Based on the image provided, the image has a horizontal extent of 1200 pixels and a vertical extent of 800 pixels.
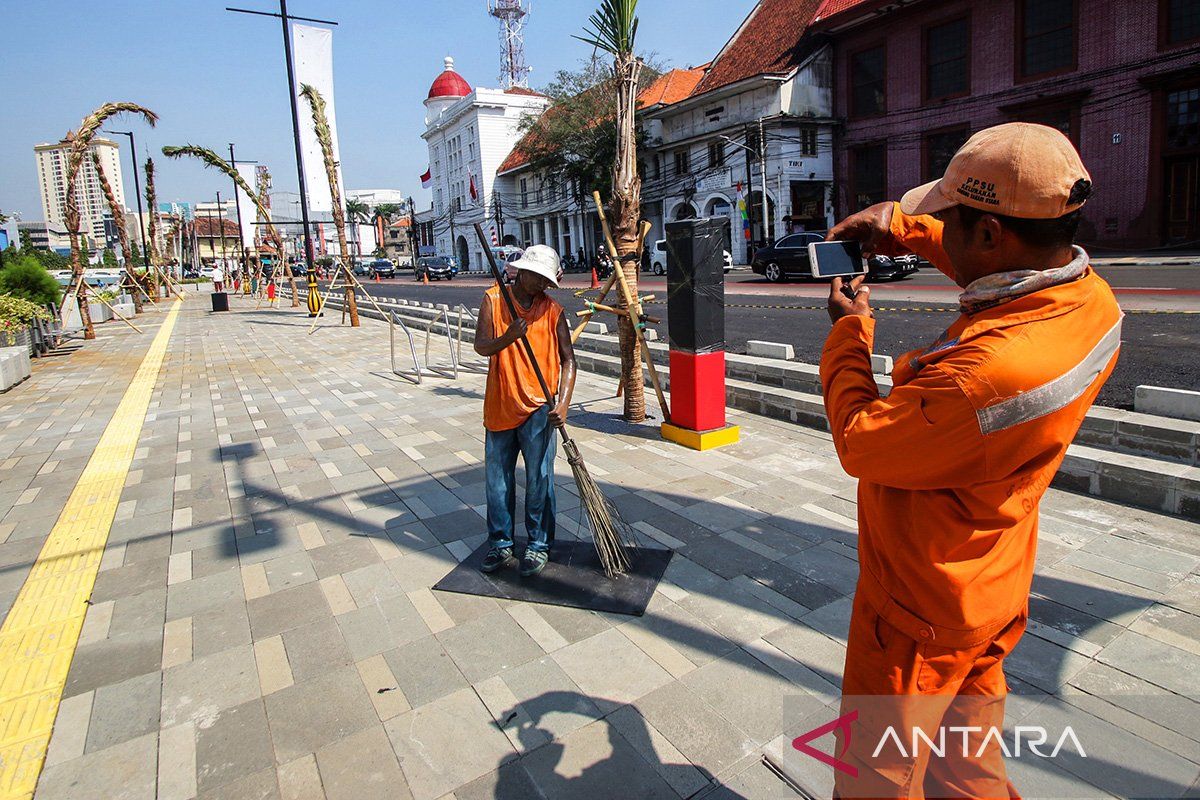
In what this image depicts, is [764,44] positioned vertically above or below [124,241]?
above

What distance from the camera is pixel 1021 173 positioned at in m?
1.28

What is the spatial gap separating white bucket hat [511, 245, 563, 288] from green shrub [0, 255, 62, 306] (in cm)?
1478

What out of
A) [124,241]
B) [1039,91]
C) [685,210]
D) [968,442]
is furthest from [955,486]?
[685,210]

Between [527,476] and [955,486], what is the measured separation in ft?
8.61

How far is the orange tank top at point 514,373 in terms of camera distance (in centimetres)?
357

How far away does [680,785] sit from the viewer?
225cm

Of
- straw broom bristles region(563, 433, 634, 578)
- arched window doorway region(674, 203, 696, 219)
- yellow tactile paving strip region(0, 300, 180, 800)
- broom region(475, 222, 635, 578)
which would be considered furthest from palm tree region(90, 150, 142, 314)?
arched window doorway region(674, 203, 696, 219)

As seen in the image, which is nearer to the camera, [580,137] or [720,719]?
[720,719]

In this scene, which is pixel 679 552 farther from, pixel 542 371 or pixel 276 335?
pixel 276 335

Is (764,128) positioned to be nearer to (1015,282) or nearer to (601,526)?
(601,526)

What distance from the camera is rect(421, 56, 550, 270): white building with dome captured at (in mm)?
60594

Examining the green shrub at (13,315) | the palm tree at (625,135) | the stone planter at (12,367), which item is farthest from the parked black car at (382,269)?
the palm tree at (625,135)

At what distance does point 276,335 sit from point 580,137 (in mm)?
30493

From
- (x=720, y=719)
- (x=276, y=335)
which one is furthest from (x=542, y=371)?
(x=276, y=335)
